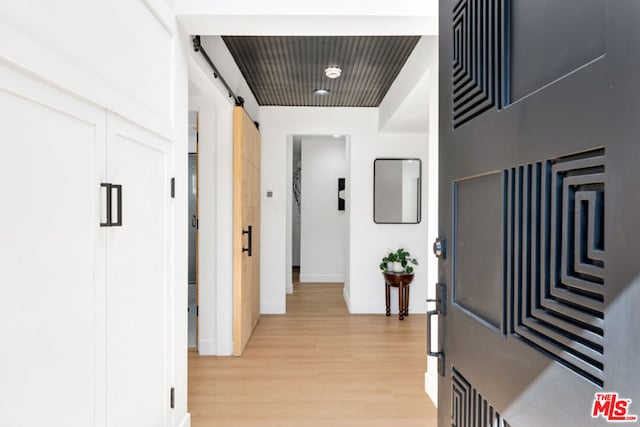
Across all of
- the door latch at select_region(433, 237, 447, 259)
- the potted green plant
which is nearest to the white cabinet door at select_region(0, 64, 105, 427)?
the door latch at select_region(433, 237, 447, 259)

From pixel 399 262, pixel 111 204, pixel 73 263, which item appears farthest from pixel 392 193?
pixel 73 263

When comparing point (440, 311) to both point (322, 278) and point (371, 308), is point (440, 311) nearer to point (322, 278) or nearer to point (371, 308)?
point (371, 308)

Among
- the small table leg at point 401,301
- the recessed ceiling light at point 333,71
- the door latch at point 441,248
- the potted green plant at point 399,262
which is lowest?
the small table leg at point 401,301

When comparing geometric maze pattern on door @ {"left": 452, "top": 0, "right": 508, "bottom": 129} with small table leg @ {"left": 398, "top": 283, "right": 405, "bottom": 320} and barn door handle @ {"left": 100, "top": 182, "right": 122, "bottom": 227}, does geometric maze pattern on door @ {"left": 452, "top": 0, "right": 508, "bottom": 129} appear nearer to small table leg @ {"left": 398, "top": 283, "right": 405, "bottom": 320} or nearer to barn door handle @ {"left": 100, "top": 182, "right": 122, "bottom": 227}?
barn door handle @ {"left": 100, "top": 182, "right": 122, "bottom": 227}

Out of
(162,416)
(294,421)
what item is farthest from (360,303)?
(162,416)

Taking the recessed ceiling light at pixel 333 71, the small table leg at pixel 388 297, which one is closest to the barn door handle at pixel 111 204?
the recessed ceiling light at pixel 333 71

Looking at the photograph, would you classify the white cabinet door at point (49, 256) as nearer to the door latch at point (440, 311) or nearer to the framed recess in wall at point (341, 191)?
the door latch at point (440, 311)

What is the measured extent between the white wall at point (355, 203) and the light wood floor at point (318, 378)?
19.9 inches

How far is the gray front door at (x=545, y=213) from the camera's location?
497mm

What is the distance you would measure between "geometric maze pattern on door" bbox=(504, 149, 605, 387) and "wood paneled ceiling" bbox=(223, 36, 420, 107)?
238 centimetres

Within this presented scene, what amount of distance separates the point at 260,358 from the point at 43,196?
260 cm

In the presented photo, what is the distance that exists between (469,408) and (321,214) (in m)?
5.77

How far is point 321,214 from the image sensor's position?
6691 millimetres

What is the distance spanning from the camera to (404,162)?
475cm
